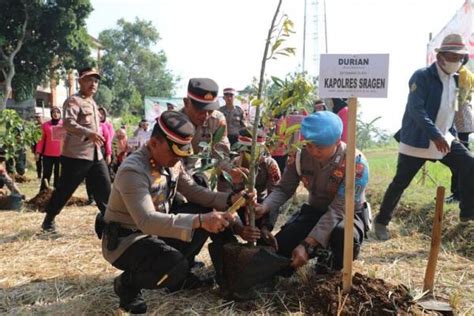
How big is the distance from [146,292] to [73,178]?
7.02 feet

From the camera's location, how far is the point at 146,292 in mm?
3074

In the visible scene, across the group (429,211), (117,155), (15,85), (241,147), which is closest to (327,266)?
(241,147)

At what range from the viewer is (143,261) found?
2.65m

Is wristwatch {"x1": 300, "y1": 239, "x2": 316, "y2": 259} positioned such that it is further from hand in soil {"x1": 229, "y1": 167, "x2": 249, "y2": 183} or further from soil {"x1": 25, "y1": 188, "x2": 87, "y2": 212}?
soil {"x1": 25, "y1": 188, "x2": 87, "y2": 212}

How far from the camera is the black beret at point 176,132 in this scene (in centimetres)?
251

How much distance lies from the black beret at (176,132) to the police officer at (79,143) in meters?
2.29

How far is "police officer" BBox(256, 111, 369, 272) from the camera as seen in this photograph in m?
2.86

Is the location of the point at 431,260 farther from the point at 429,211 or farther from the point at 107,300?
the point at 429,211

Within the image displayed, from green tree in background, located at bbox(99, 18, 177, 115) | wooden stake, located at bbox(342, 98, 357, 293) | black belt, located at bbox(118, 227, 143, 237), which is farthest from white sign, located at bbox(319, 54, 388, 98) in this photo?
green tree in background, located at bbox(99, 18, 177, 115)

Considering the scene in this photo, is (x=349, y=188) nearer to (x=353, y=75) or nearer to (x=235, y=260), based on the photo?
(x=353, y=75)

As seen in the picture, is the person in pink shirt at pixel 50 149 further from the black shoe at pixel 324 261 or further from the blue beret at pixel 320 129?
the blue beret at pixel 320 129

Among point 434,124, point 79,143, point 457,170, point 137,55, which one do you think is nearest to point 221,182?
point 79,143

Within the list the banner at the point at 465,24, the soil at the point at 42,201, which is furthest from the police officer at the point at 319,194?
the banner at the point at 465,24

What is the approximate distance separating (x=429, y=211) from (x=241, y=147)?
335cm
